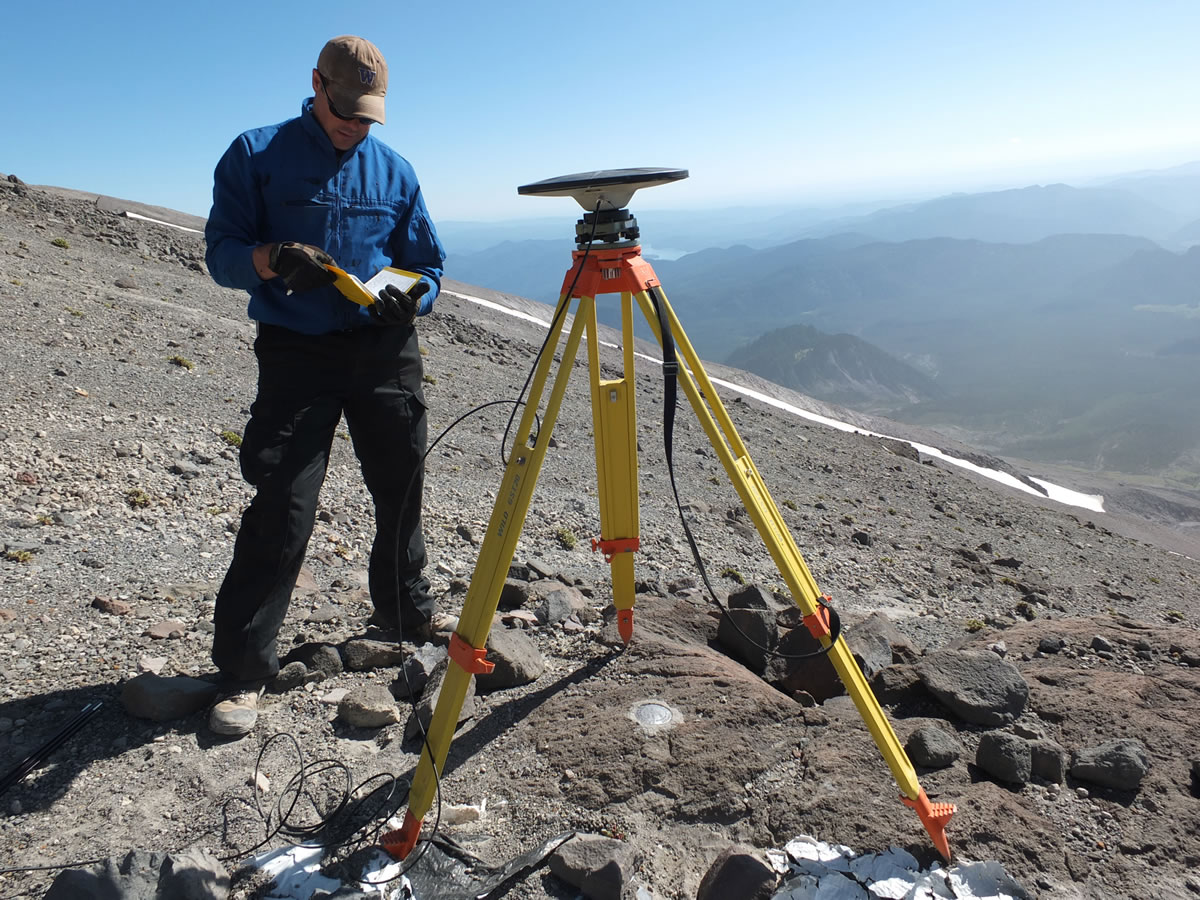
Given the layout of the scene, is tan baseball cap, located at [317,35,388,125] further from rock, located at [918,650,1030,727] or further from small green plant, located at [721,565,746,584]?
small green plant, located at [721,565,746,584]

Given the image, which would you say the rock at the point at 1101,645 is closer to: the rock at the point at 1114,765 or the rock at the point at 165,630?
the rock at the point at 1114,765

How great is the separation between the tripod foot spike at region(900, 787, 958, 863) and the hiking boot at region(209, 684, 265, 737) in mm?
2489

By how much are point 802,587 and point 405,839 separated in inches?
59.6

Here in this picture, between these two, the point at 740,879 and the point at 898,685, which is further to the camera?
the point at 898,685

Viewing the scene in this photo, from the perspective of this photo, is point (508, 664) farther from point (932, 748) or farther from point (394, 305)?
point (932, 748)

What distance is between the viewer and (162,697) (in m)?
3.15

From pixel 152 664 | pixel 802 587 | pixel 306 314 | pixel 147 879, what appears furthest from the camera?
pixel 152 664

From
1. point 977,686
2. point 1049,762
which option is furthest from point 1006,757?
point 977,686

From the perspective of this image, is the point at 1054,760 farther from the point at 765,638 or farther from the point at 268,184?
the point at 268,184

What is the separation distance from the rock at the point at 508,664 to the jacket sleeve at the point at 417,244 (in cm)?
155

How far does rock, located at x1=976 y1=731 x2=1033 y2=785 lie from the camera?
2906 millimetres

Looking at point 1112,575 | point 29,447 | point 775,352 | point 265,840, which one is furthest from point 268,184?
point 775,352

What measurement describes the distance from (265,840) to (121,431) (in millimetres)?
5635

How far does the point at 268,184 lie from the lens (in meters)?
3.01
